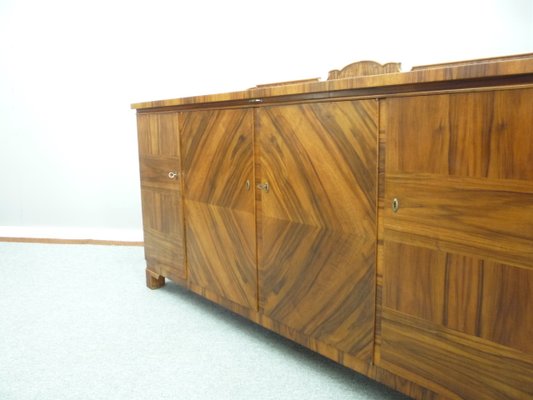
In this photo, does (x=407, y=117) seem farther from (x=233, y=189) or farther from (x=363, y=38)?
(x=363, y=38)

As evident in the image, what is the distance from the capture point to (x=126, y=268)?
2.49 meters

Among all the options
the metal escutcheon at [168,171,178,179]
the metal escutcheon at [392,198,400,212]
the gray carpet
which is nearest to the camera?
the metal escutcheon at [392,198,400,212]

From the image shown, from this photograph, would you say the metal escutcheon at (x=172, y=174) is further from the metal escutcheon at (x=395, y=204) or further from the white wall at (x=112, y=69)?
the metal escutcheon at (x=395, y=204)

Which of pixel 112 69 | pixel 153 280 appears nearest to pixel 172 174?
pixel 153 280

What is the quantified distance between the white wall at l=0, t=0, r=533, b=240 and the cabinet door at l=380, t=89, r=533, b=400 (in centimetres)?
121

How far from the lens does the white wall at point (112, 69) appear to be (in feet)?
7.33

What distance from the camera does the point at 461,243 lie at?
3.04 feet

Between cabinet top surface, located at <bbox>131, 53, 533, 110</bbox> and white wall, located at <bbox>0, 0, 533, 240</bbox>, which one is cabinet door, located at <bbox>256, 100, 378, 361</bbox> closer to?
cabinet top surface, located at <bbox>131, 53, 533, 110</bbox>

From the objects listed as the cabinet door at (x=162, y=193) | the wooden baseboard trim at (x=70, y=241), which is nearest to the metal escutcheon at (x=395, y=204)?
the cabinet door at (x=162, y=193)

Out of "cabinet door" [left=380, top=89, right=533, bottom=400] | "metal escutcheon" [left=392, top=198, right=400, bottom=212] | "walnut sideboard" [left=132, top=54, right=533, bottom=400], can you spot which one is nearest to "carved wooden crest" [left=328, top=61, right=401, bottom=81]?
"walnut sideboard" [left=132, top=54, right=533, bottom=400]

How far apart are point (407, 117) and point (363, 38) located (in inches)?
50.4

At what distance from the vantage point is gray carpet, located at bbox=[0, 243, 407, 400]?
1301 mm

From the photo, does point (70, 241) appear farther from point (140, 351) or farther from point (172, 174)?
point (140, 351)

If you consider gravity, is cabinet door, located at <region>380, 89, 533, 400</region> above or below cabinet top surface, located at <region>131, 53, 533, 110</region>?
below
